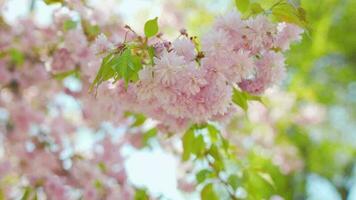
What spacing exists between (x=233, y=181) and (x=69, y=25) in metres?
0.84

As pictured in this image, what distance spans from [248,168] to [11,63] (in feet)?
5.52

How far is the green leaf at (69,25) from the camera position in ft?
6.98

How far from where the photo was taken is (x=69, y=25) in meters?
2.14

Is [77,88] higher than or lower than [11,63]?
lower

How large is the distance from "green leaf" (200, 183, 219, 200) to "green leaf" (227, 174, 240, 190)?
6cm

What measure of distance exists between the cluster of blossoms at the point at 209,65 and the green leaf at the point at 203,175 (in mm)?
471

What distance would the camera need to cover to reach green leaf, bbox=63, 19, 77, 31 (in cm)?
213

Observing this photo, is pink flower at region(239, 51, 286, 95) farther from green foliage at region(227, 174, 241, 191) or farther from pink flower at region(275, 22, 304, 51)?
green foliage at region(227, 174, 241, 191)

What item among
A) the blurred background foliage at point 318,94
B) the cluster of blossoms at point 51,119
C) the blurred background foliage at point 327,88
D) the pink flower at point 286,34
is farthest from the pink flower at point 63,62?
the blurred background foliage at point 327,88

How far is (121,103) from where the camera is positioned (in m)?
1.62

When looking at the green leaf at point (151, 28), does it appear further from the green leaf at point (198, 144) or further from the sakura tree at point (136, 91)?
the green leaf at point (198, 144)

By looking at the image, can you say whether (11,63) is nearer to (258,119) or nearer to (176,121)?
(176,121)

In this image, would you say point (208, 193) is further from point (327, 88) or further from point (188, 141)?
point (327, 88)

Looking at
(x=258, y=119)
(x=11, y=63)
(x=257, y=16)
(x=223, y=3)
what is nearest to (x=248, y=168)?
(x=257, y=16)
